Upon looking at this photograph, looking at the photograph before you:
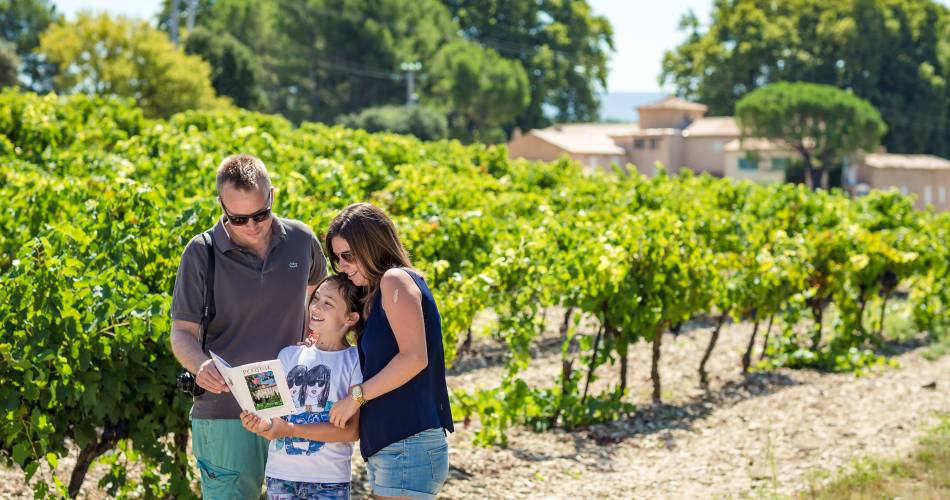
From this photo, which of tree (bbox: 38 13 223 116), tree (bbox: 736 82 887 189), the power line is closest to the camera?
tree (bbox: 38 13 223 116)

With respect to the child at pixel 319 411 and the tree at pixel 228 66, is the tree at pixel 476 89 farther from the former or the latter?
the child at pixel 319 411

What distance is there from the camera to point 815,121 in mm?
53281

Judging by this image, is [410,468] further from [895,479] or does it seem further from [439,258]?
[439,258]

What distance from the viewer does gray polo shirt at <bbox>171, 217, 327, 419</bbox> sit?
12.2 feet

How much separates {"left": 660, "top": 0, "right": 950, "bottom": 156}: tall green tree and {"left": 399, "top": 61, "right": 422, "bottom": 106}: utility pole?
18.4 meters

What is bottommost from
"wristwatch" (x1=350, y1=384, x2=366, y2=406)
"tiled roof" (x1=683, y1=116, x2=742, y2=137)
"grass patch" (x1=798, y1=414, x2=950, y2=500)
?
"grass patch" (x1=798, y1=414, x2=950, y2=500)

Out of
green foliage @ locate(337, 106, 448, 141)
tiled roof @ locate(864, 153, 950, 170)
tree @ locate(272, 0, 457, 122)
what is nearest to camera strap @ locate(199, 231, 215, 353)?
green foliage @ locate(337, 106, 448, 141)

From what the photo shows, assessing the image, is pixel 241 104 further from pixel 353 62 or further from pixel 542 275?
pixel 542 275

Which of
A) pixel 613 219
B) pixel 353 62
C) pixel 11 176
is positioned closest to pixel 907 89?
pixel 353 62

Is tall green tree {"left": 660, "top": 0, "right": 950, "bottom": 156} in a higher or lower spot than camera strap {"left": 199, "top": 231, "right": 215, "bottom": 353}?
higher

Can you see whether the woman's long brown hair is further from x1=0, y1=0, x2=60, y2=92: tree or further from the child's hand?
x1=0, y1=0, x2=60, y2=92: tree

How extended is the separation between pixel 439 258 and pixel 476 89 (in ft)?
149

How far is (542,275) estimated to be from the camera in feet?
26.1

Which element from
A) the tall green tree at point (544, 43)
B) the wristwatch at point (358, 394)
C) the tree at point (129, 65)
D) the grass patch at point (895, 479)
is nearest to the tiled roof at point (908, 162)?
the tall green tree at point (544, 43)
